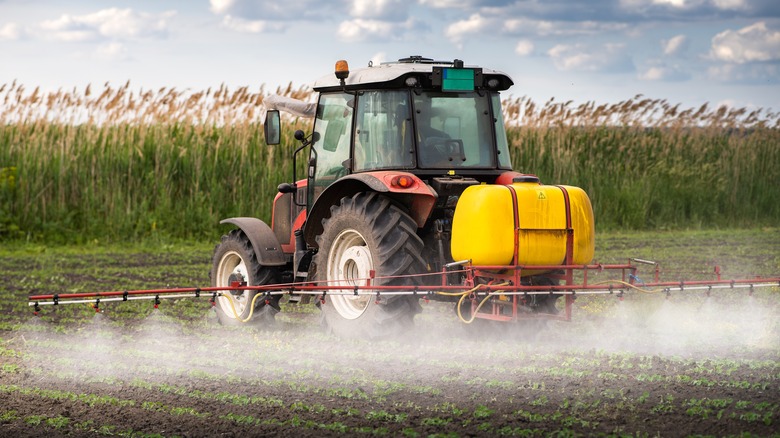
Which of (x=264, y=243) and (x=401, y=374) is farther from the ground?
(x=264, y=243)

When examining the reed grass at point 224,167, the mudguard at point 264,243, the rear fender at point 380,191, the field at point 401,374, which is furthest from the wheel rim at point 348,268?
the reed grass at point 224,167

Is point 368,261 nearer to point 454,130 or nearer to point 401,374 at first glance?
point 454,130

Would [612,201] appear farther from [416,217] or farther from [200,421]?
[200,421]

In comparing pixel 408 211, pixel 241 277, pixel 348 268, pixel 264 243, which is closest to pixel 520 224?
pixel 408 211

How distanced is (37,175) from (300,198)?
28.3 ft

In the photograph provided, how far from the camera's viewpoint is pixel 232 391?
20.4 feet

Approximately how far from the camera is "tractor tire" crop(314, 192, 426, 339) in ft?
24.6

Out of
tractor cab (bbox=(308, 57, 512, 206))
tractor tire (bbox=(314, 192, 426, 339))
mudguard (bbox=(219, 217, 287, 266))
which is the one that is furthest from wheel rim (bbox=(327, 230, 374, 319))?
mudguard (bbox=(219, 217, 287, 266))

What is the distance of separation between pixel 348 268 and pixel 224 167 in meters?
9.50

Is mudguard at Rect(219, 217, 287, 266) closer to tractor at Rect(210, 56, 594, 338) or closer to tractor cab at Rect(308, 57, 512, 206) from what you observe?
tractor at Rect(210, 56, 594, 338)

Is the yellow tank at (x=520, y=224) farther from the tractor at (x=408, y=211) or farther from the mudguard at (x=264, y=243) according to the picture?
the mudguard at (x=264, y=243)

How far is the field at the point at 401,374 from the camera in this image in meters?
5.41

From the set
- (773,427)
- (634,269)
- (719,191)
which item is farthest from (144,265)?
(719,191)

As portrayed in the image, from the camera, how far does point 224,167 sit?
56.5ft
